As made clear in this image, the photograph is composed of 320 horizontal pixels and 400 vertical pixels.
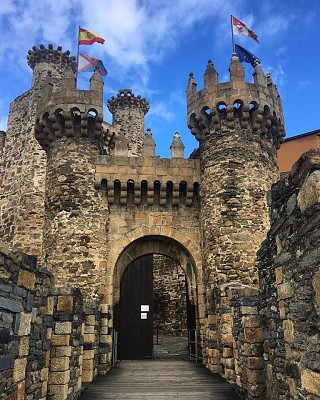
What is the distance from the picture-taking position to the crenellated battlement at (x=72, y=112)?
11.5m

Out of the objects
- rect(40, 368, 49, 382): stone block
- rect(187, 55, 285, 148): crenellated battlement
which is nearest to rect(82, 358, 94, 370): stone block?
rect(40, 368, 49, 382): stone block

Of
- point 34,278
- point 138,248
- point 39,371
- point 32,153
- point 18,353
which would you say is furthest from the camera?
point 32,153

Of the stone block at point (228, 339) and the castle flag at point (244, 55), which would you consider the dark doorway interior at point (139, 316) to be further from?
the castle flag at point (244, 55)

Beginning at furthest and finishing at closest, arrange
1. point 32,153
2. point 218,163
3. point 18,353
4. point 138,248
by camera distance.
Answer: point 32,153 < point 138,248 < point 218,163 < point 18,353

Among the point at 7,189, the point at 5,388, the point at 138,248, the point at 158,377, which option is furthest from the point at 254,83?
the point at 7,189

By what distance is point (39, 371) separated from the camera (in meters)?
5.52

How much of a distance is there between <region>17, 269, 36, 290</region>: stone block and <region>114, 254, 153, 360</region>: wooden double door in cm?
871

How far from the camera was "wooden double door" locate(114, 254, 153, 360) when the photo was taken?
44.0ft

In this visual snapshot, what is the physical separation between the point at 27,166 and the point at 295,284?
1680 centimetres

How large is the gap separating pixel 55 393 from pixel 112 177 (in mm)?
6499

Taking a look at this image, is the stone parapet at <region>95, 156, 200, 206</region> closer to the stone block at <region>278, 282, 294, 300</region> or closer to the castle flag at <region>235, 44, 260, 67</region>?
the castle flag at <region>235, 44, 260, 67</region>

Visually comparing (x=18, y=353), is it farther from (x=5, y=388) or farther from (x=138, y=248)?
(x=138, y=248)

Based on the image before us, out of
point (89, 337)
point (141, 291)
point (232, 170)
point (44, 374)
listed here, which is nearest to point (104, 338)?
point (89, 337)

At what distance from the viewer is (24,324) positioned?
14.6 ft
